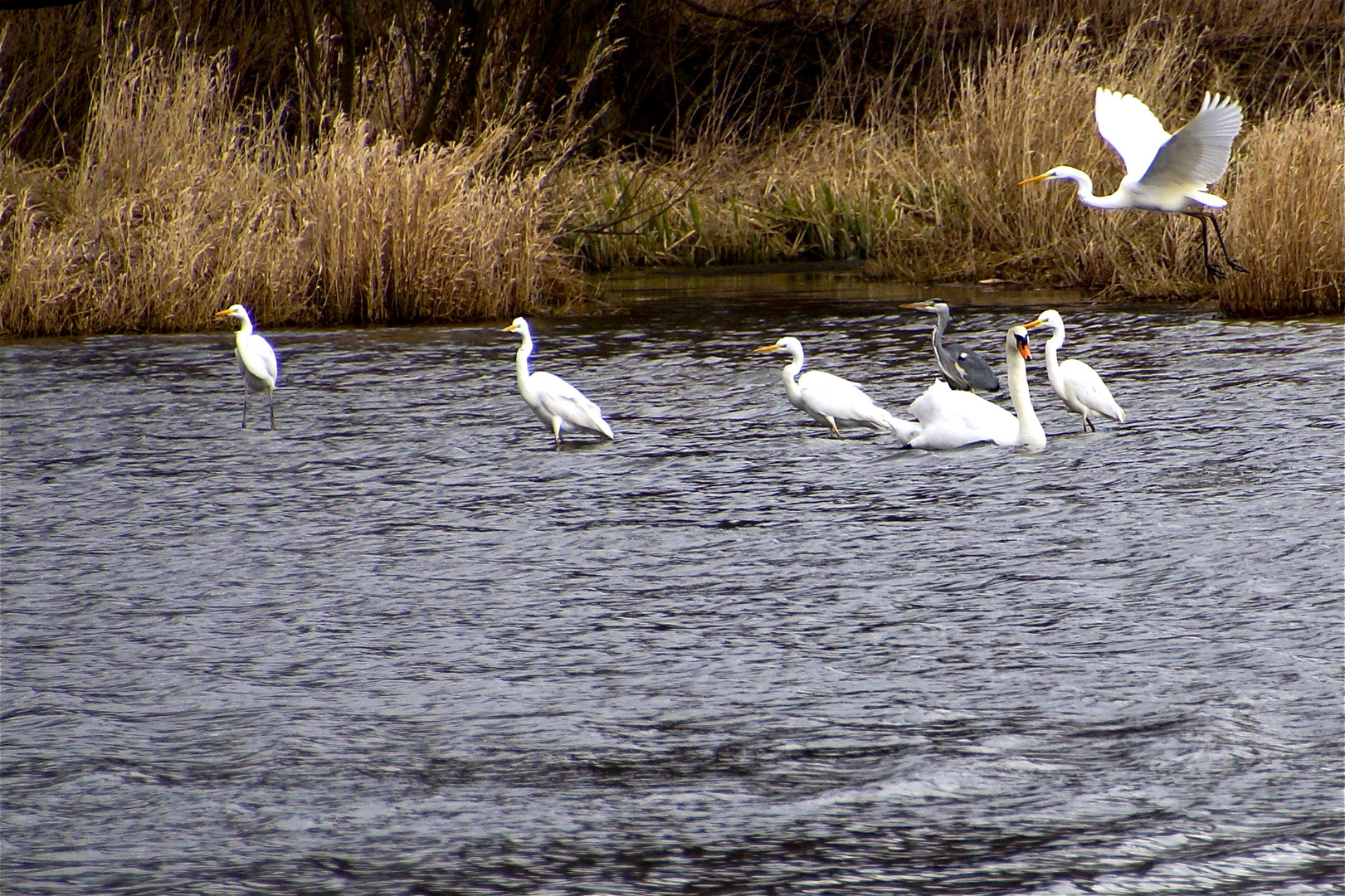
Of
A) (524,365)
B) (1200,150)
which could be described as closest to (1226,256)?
(1200,150)

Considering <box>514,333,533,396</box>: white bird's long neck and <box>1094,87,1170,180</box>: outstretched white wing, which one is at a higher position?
<box>1094,87,1170,180</box>: outstretched white wing

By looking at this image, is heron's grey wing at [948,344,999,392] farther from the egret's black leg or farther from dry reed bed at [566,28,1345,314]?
dry reed bed at [566,28,1345,314]

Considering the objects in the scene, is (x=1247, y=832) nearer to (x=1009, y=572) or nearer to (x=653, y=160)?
(x=1009, y=572)

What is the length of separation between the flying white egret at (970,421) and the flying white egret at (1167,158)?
2507 mm

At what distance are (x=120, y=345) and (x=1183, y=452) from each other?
6.59 metres

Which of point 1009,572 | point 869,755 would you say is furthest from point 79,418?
point 869,755

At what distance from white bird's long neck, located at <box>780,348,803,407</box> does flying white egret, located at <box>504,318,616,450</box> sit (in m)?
0.81

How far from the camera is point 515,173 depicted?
1224 cm

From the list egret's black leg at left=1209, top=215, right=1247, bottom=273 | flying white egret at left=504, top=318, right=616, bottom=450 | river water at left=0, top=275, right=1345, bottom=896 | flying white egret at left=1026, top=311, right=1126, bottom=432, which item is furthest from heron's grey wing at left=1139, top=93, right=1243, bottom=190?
flying white egret at left=504, top=318, right=616, bottom=450

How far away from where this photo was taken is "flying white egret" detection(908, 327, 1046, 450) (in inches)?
283

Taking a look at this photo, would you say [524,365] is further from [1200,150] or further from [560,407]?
[1200,150]

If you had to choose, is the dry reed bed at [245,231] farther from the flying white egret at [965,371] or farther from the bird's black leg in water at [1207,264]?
the bird's black leg in water at [1207,264]

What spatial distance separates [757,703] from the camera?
4.08 metres

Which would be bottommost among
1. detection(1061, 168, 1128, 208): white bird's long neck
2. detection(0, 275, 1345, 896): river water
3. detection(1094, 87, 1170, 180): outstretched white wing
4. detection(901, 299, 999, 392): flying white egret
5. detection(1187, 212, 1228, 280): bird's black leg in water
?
detection(0, 275, 1345, 896): river water
